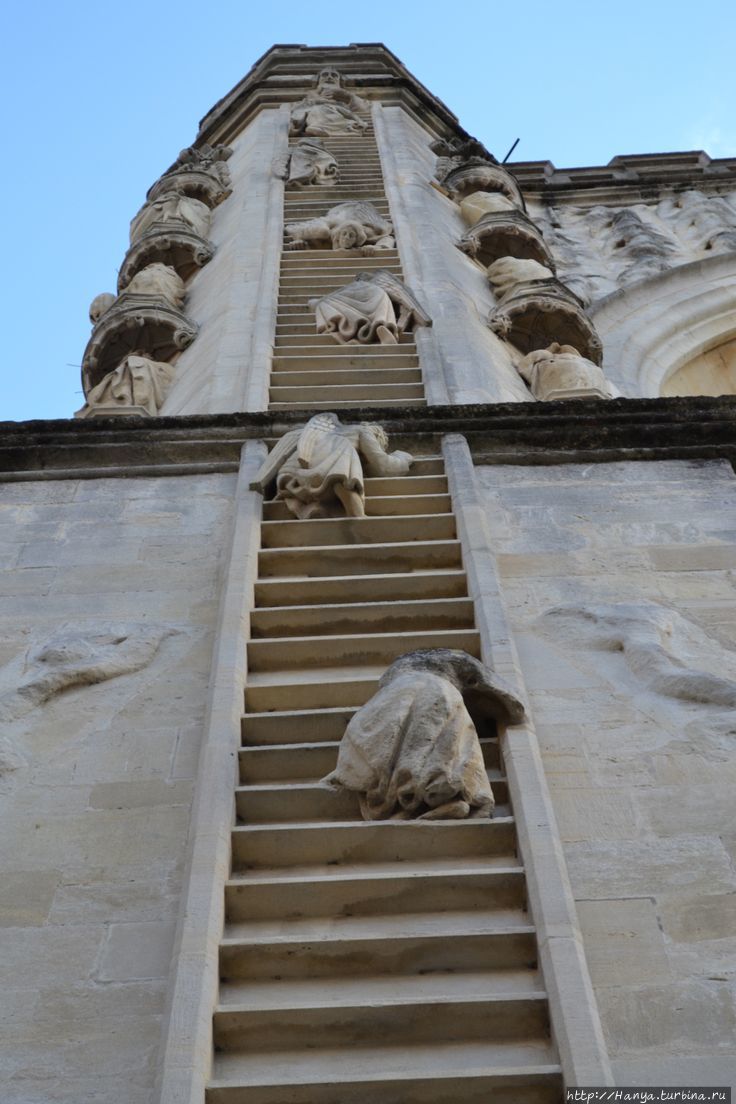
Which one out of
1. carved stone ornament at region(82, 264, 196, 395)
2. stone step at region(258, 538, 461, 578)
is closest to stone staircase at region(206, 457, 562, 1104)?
stone step at region(258, 538, 461, 578)

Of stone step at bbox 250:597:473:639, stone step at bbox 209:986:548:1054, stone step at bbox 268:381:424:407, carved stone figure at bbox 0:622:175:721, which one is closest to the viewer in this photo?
stone step at bbox 209:986:548:1054

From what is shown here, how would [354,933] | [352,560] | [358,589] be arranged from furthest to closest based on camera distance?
[352,560], [358,589], [354,933]

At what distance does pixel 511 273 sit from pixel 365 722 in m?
8.96

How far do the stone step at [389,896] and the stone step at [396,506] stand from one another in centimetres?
318

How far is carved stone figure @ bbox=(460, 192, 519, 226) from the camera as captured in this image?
15869 mm

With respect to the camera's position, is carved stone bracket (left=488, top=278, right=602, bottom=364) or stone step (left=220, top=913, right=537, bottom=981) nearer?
stone step (left=220, top=913, right=537, bottom=981)

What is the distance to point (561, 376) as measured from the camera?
37.1 feet

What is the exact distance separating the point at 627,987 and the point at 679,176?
1947cm

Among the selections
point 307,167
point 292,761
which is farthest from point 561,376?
point 307,167

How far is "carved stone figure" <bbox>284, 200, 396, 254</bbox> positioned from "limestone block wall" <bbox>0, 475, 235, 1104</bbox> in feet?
18.6

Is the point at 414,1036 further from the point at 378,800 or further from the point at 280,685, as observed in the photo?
the point at 280,685

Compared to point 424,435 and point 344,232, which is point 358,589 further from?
point 344,232

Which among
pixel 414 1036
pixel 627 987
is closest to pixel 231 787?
pixel 414 1036

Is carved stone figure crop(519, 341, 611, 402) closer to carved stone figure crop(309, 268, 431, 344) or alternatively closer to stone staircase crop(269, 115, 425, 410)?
carved stone figure crop(309, 268, 431, 344)
